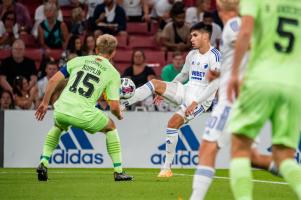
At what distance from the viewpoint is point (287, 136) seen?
777 centimetres

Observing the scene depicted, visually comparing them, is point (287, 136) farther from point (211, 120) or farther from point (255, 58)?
point (211, 120)

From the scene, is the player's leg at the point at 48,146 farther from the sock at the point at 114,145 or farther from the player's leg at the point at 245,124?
the player's leg at the point at 245,124

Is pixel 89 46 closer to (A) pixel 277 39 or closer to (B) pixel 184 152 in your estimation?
(B) pixel 184 152

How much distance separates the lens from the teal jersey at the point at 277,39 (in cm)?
756

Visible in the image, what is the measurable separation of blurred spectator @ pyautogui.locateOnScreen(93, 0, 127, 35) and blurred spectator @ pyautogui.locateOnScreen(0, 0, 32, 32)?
5.35ft

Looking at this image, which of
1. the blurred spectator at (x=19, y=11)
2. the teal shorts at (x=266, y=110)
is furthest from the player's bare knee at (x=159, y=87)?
the teal shorts at (x=266, y=110)

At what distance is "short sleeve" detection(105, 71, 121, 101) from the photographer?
13016 millimetres

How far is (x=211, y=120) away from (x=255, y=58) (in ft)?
4.66

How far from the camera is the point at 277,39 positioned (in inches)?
299

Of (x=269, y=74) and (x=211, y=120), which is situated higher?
(x=269, y=74)

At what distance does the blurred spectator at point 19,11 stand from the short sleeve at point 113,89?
8.86 meters

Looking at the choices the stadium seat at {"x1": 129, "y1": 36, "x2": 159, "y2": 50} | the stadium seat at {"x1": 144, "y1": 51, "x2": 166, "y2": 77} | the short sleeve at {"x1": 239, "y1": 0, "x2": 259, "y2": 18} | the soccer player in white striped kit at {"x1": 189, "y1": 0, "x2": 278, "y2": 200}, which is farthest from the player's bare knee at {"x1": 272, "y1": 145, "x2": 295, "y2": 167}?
the stadium seat at {"x1": 129, "y1": 36, "x2": 159, "y2": 50}

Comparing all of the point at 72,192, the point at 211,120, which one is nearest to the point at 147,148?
the point at 72,192

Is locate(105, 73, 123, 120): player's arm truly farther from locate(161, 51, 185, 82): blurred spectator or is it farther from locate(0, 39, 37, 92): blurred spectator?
locate(0, 39, 37, 92): blurred spectator
